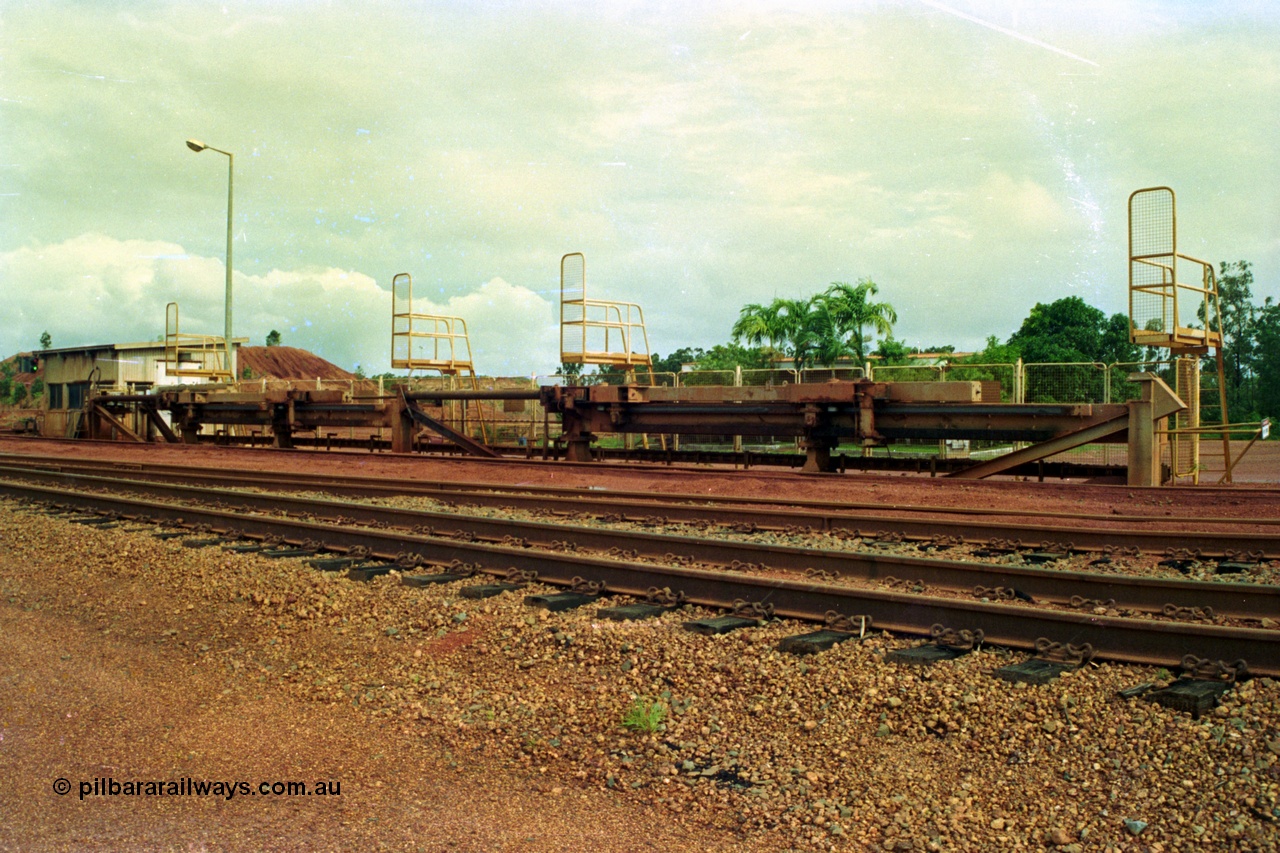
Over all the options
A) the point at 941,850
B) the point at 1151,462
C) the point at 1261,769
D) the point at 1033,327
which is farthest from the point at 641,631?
the point at 1033,327

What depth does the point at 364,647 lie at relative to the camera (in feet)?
20.6

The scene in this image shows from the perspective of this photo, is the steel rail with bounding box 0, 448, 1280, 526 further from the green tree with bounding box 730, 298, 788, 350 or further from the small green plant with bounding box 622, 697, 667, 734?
the green tree with bounding box 730, 298, 788, 350

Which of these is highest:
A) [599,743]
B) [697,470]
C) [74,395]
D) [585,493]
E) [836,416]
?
[74,395]

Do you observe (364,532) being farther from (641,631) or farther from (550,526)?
(641,631)

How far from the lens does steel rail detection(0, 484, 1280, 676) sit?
16.3ft

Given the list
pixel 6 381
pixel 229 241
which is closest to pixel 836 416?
pixel 229 241

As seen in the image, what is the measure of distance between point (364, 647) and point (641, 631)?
5.86ft

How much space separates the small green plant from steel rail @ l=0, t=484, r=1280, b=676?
5.36ft

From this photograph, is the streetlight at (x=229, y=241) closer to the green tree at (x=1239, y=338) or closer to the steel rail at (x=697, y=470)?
the steel rail at (x=697, y=470)

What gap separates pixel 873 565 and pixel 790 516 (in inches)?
112

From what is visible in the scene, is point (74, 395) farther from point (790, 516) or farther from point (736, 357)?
point (790, 516)

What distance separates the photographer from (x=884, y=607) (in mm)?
6020

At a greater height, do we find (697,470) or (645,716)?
(697,470)

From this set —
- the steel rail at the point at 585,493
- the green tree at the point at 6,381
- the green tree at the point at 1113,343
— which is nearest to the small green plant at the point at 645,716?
the steel rail at the point at 585,493
